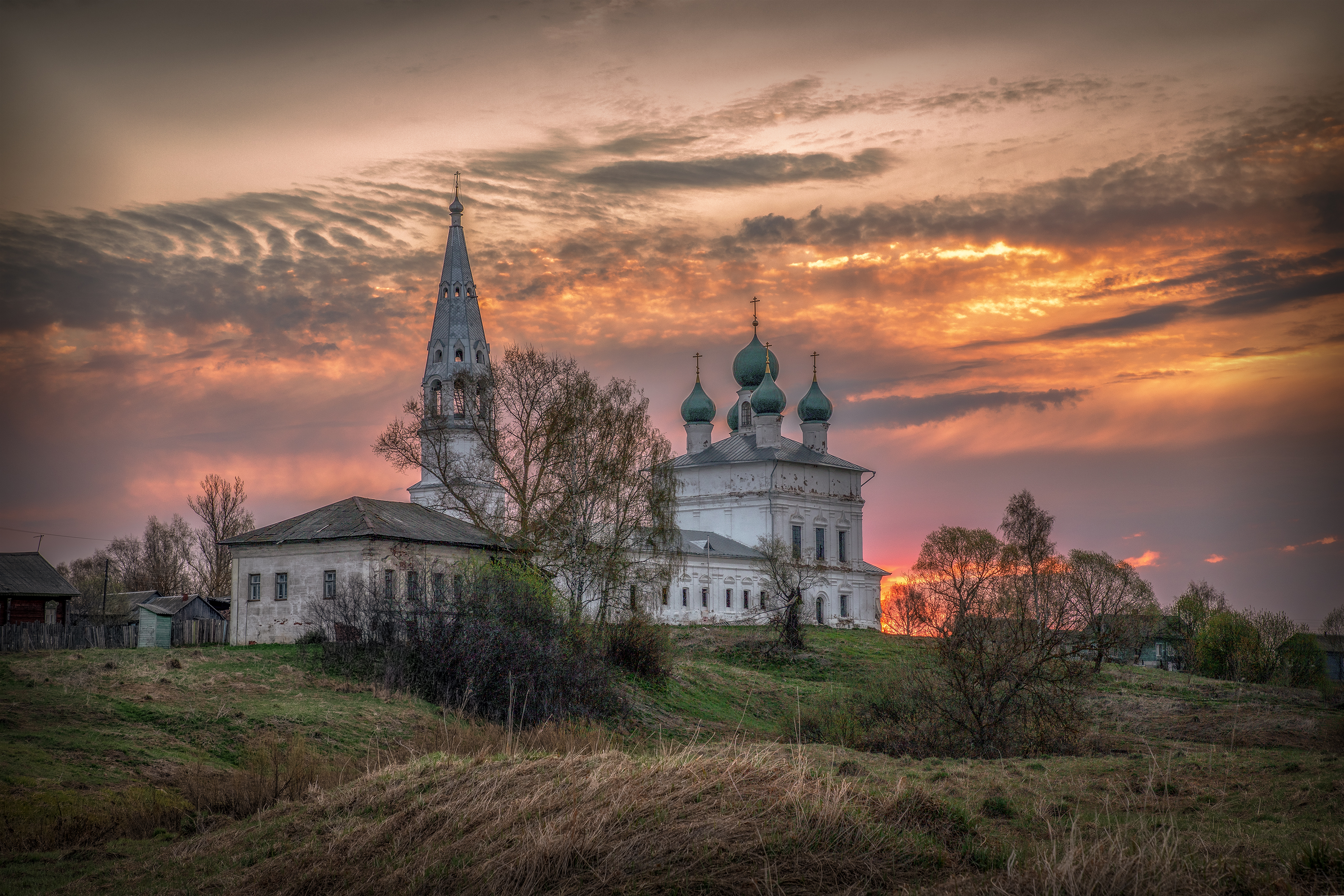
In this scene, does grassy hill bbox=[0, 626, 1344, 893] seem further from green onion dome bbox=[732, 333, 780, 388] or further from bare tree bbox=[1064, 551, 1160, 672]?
green onion dome bbox=[732, 333, 780, 388]

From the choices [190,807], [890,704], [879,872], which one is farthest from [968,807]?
[890,704]

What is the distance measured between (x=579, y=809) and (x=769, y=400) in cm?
5793

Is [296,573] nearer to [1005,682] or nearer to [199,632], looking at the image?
[199,632]

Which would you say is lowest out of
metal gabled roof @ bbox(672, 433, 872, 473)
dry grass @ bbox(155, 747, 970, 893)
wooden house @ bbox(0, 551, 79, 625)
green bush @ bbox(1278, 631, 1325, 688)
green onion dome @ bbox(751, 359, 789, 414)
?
green bush @ bbox(1278, 631, 1325, 688)

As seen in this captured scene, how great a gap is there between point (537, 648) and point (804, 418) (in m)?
48.1

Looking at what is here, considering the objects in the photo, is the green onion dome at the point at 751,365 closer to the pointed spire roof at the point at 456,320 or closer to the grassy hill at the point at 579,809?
the pointed spire roof at the point at 456,320

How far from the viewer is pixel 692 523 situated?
6575cm

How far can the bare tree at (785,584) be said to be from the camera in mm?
41844

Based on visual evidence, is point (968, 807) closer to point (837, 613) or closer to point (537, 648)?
point (537, 648)

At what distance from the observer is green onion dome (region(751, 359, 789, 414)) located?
221 feet

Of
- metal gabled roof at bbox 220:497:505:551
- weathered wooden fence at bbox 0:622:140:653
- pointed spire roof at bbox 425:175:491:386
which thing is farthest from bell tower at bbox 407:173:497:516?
weathered wooden fence at bbox 0:622:140:653

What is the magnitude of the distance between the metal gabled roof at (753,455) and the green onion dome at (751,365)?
3850 millimetres

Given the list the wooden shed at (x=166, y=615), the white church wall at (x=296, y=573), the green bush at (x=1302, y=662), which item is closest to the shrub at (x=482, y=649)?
the white church wall at (x=296, y=573)

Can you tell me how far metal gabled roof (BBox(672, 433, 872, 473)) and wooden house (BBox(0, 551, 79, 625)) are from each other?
105 feet
